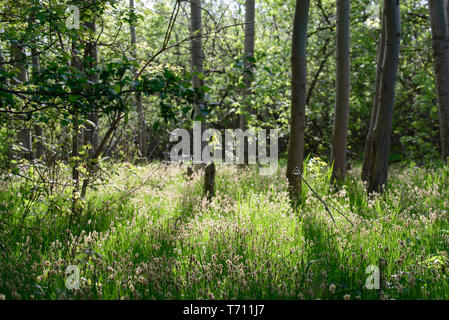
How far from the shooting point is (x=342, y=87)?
691cm

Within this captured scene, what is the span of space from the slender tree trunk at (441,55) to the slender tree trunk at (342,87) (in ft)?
7.66

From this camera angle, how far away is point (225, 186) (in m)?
7.20

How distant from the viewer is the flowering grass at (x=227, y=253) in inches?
110

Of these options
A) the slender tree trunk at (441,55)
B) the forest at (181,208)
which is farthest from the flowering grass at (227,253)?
the slender tree trunk at (441,55)

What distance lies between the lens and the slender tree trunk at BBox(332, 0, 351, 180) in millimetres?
6785

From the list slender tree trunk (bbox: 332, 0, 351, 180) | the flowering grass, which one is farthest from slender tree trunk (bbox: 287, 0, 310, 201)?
slender tree trunk (bbox: 332, 0, 351, 180)

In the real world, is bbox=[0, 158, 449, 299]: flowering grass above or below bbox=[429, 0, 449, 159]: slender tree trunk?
below

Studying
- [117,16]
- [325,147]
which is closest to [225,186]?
[117,16]

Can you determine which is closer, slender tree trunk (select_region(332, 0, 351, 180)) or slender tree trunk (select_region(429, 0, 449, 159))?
slender tree trunk (select_region(332, 0, 351, 180))

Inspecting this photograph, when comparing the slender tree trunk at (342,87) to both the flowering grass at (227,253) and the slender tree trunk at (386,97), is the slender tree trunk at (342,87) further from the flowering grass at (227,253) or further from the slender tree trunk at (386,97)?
the flowering grass at (227,253)

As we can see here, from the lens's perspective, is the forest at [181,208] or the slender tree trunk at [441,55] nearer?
the forest at [181,208]

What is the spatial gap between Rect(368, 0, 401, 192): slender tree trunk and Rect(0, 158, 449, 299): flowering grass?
549 millimetres

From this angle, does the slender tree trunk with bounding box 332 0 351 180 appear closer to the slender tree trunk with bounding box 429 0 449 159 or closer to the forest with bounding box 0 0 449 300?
the forest with bounding box 0 0 449 300
